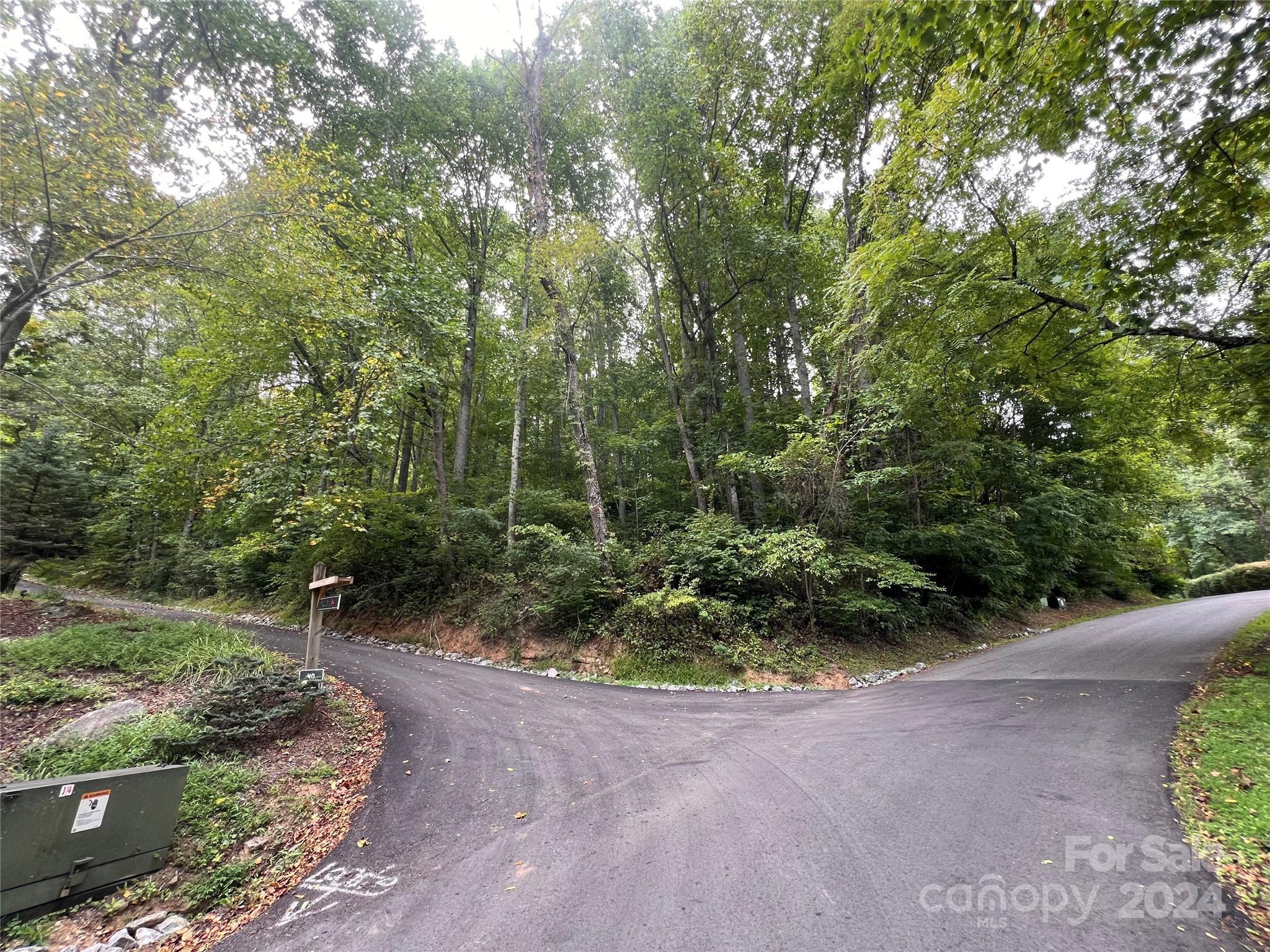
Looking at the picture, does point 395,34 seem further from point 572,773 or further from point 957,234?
point 572,773

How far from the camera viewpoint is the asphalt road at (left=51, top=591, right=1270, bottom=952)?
2332 mm

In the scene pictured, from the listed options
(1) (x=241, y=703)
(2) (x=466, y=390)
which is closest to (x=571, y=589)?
(1) (x=241, y=703)

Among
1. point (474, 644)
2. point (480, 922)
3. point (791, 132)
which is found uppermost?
point (791, 132)

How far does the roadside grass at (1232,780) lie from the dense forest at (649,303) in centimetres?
368

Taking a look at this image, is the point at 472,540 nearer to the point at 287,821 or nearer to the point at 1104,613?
the point at 287,821

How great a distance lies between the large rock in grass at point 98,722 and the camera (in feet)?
12.4

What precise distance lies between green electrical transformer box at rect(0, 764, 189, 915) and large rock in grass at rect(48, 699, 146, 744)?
167 cm

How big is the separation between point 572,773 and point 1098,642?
1110 centimetres

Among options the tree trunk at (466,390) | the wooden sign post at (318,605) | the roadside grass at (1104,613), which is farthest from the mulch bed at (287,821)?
the roadside grass at (1104,613)

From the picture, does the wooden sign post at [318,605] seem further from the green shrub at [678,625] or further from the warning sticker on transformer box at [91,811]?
the green shrub at [678,625]

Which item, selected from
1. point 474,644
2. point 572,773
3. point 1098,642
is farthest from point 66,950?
point 1098,642

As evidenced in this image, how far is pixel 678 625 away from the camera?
28.2ft

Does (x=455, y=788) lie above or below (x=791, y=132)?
below

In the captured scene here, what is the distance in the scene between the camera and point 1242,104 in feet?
12.8
